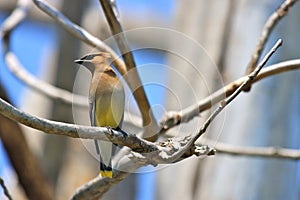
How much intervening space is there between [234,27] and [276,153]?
1.99ft

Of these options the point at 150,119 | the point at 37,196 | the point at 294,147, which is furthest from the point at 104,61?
the point at 294,147

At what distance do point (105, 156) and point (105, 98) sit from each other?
0.10 metres

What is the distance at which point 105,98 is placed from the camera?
1313 mm

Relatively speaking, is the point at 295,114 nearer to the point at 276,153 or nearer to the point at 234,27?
the point at 234,27

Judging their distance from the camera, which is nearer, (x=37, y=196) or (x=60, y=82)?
(x=37, y=196)

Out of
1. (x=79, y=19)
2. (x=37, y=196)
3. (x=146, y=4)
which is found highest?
(x=146, y=4)

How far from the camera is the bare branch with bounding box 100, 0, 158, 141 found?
133cm

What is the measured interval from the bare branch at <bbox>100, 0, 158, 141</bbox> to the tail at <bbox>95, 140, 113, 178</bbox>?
117 millimetres

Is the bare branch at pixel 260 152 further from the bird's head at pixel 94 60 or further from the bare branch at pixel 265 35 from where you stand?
the bird's head at pixel 94 60

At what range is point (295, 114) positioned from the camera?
1.97m

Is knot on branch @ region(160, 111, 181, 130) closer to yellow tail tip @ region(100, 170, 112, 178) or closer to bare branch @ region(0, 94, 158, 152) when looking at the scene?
yellow tail tip @ region(100, 170, 112, 178)

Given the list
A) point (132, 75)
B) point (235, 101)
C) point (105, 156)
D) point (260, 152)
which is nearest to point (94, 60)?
point (132, 75)

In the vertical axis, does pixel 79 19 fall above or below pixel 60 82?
above

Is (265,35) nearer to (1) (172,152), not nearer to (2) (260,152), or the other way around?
(2) (260,152)
